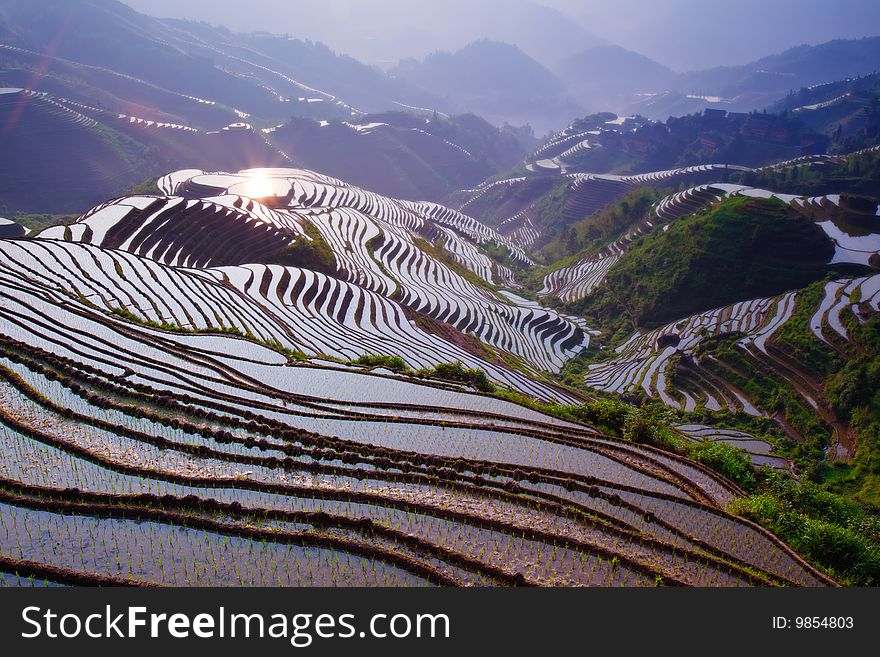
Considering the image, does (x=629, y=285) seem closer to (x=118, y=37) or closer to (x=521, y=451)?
(x=521, y=451)

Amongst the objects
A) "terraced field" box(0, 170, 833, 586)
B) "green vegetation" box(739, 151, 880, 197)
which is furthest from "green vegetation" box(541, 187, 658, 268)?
"terraced field" box(0, 170, 833, 586)

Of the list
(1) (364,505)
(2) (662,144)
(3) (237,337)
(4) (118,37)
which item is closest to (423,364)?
(3) (237,337)

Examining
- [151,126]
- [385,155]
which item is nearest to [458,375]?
[151,126]

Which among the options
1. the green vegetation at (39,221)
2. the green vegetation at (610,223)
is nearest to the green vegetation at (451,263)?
the green vegetation at (610,223)

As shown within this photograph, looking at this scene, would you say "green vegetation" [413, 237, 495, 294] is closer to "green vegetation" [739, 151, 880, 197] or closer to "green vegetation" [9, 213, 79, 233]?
"green vegetation" [9, 213, 79, 233]

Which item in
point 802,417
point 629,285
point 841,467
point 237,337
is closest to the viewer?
point 237,337
